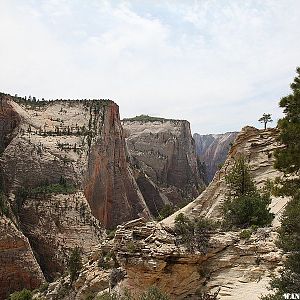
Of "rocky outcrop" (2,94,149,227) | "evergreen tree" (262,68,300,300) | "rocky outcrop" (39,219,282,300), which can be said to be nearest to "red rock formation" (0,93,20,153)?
"rocky outcrop" (2,94,149,227)

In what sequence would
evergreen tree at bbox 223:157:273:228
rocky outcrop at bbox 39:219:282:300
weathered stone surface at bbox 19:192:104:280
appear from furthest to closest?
weathered stone surface at bbox 19:192:104:280
evergreen tree at bbox 223:157:273:228
rocky outcrop at bbox 39:219:282:300

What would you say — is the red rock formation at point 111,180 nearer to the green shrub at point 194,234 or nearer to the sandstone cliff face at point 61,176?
the sandstone cliff face at point 61,176

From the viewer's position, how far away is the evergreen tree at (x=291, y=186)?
46.4 feet

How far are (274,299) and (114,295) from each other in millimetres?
8133

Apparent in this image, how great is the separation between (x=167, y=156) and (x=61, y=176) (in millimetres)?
43856

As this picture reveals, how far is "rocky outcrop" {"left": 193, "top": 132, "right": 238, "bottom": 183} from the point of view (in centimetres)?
14475

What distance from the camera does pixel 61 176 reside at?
53094 millimetres

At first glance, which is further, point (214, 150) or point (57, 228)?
point (214, 150)

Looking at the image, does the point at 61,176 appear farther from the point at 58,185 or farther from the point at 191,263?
the point at 191,263

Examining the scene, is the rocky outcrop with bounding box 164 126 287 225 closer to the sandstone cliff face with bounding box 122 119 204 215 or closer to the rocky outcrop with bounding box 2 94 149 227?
the rocky outcrop with bounding box 2 94 149 227

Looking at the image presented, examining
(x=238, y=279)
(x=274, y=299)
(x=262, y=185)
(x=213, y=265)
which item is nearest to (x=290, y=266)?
(x=274, y=299)

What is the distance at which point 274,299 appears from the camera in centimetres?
1273

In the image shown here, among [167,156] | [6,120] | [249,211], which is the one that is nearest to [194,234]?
[249,211]

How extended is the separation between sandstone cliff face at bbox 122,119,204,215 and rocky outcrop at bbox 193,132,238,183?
38152 millimetres
